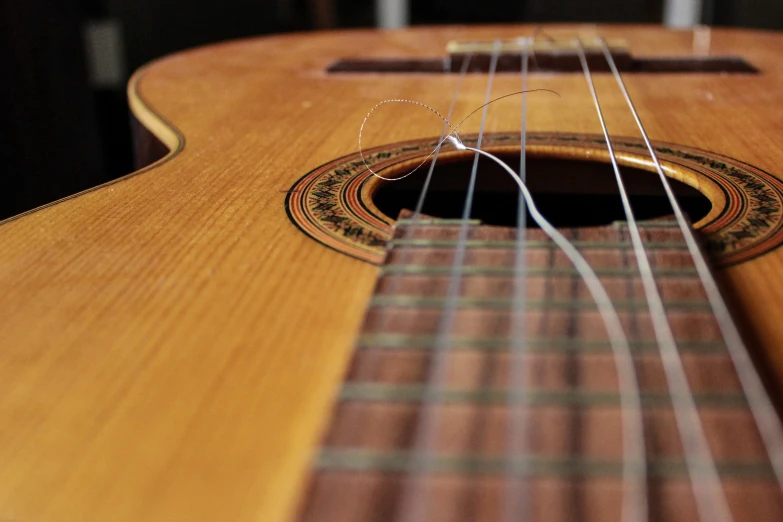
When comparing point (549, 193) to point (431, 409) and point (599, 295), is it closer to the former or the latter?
point (599, 295)

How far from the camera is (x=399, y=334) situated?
14.7 inches

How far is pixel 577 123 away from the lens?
2.45 ft

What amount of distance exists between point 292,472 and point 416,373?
8 cm

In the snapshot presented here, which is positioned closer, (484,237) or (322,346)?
(322,346)

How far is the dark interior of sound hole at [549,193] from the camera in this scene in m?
0.69

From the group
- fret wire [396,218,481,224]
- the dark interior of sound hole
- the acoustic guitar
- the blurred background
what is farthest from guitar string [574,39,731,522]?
the blurred background

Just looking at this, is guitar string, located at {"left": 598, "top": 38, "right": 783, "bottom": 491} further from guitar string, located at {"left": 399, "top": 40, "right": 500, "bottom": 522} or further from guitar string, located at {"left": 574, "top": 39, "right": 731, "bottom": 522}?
guitar string, located at {"left": 399, "top": 40, "right": 500, "bottom": 522}

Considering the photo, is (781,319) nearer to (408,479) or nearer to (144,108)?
(408,479)

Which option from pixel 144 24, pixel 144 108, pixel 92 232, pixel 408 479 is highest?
pixel 144 24

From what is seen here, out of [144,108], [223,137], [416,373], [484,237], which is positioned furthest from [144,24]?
[416,373]

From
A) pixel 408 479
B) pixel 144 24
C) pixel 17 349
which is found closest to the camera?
pixel 408 479

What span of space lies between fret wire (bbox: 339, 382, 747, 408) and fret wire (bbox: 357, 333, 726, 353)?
3 cm

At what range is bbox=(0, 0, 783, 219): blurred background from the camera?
1249 mm

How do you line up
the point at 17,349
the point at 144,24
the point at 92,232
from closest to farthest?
1. the point at 17,349
2. the point at 92,232
3. the point at 144,24
